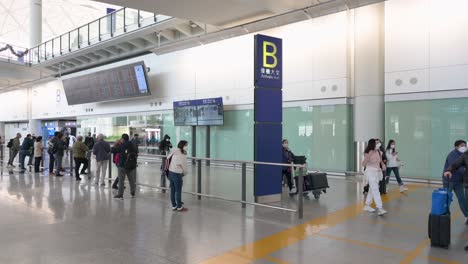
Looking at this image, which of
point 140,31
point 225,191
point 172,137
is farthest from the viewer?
point 172,137

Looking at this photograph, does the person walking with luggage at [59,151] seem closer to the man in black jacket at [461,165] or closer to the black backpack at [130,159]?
the black backpack at [130,159]

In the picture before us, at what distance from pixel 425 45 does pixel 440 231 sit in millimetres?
8560

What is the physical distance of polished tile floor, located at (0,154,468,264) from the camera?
15.9ft

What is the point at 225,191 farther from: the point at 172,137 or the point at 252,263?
the point at 172,137

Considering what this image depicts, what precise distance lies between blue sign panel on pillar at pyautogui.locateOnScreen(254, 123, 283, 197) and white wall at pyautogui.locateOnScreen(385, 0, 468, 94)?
624cm

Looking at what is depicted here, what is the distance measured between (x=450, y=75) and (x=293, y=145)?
21.2 feet

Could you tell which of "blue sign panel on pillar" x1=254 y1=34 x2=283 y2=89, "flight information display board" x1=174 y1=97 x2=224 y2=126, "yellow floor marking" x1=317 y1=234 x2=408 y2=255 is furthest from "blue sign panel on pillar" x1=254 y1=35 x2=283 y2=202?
"flight information display board" x1=174 y1=97 x2=224 y2=126

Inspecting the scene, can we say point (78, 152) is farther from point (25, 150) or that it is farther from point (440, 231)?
point (440, 231)

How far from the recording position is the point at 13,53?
28547mm

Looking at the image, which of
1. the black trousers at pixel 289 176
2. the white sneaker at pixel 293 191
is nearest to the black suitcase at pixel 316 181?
the black trousers at pixel 289 176

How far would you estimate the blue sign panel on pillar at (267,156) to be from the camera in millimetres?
8250

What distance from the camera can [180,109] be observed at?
64.1 feet

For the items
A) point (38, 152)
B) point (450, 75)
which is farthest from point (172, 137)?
point (450, 75)

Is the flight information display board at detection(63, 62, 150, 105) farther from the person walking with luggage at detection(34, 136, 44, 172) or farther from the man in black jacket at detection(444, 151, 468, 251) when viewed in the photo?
the man in black jacket at detection(444, 151, 468, 251)
